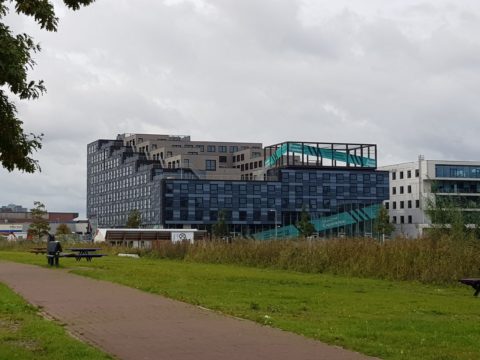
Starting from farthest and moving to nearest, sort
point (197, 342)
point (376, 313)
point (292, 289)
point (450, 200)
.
Result: 1. point (450, 200)
2. point (292, 289)
3. point (376, 313)
4. point (197, 342)

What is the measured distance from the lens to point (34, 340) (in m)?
10.2

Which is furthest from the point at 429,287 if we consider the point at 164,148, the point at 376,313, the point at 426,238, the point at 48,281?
the point at 164,148

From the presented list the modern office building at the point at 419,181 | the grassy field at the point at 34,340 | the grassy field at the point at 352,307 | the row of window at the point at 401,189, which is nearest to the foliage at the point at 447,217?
the grassy field at the point at 352,307

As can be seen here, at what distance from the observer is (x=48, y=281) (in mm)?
21516

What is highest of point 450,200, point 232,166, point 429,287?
point 232,166

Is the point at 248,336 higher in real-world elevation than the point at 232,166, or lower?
lower

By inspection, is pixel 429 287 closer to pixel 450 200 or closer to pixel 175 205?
pixel 450 200

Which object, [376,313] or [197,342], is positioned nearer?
[197,342]

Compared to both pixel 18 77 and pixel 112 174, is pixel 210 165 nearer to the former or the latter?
pixel 112 174

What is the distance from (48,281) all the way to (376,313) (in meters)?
11.1

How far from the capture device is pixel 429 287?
2245cm

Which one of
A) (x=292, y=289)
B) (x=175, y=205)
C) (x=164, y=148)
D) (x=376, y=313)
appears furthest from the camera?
(x=164, y=148)

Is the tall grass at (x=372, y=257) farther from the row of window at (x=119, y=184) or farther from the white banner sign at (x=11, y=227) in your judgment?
the white banner sign at (x=11, y=227)

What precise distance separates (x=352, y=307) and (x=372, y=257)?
38.5ft
